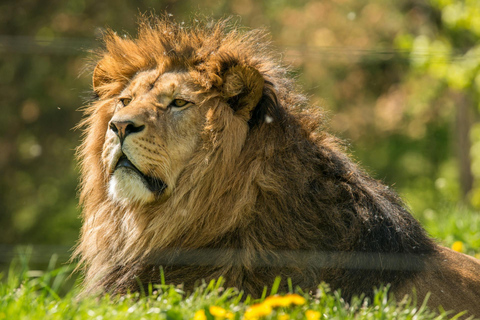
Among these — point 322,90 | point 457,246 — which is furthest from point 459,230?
point 322,90

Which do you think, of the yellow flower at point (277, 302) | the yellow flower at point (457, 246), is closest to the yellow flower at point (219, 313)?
the yellow flower at point (277, 302)

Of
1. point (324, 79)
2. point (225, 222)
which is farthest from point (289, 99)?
point (324, 79)

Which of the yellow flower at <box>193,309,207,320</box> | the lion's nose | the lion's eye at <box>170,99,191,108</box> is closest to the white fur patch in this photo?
the lion's nose

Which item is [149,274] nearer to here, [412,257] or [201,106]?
[201,106]

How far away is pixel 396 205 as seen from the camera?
11.6 ft

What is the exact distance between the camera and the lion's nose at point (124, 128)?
10.8ft

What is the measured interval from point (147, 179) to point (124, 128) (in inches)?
11.7

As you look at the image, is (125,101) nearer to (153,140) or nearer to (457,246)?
(153,140)

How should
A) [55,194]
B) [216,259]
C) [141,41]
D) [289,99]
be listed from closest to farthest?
[216,259], [289,99], [141,41], [55,194]

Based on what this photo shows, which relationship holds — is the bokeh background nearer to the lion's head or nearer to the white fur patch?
the lion's head

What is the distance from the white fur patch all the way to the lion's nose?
Result: 19 cm

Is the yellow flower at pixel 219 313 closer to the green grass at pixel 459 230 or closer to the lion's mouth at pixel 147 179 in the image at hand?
the lion's mouth at pixel 147 179

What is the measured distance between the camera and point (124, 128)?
3.29m

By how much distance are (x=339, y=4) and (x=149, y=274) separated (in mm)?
15090
